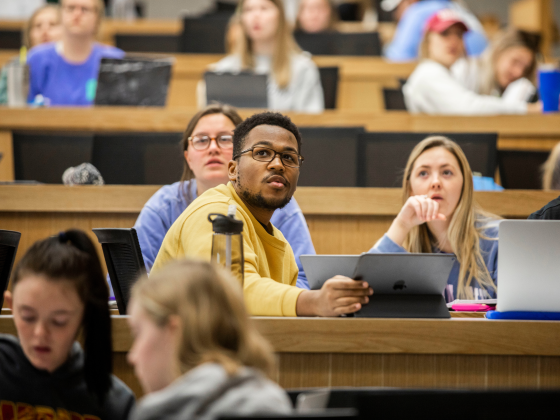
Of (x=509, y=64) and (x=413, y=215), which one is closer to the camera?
(x=413, y=215)

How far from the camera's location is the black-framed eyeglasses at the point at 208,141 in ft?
8.72

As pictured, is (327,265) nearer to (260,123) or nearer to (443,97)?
(260,123)

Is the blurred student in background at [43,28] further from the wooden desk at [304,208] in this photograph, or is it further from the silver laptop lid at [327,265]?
the silver laptop lid at [327,265]

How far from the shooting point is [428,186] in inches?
102

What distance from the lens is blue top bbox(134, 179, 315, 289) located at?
2.48 meters

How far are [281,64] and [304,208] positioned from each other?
5.45 feet

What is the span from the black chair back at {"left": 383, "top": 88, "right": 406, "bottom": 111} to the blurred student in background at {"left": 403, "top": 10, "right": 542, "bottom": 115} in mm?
139

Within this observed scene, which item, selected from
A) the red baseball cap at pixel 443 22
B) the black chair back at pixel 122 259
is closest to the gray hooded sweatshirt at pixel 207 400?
the black chair back at pixel 122 259

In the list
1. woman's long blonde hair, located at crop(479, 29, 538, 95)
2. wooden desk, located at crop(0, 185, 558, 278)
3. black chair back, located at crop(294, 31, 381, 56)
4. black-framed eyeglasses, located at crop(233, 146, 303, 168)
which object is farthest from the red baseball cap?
black-framed eyeglasses, located at crop(233, 146, 303, 168)

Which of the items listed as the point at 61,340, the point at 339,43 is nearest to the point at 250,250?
the point at 61,340

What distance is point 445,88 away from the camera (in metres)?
4.10

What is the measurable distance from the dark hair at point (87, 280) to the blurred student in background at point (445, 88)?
3019 millimetres

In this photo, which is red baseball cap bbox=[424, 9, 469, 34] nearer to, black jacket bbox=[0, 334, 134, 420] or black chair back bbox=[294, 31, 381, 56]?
black chair back bbox=[294, 31, 381, 56]

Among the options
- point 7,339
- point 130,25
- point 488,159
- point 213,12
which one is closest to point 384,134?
point 488,159
